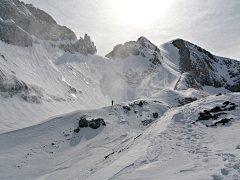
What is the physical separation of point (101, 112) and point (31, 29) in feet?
176

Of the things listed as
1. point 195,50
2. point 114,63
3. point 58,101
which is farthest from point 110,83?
point 195,50

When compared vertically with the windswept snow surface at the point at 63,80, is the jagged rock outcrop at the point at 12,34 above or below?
above

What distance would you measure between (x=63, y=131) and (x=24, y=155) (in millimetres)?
4933

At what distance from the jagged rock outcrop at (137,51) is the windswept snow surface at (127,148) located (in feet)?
171

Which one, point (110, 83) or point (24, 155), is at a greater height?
point (110, 83)

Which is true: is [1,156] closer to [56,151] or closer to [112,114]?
[56,151]

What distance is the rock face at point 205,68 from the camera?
207 ft

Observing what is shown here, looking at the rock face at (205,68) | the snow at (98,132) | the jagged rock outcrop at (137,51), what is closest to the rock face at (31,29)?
the snow at (98,132)

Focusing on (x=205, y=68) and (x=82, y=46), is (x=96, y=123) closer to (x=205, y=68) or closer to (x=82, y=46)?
(x=82, y=46)

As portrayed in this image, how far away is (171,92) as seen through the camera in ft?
123

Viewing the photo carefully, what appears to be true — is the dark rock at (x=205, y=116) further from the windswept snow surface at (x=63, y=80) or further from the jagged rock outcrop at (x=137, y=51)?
the jagged rock outcrop at (x=137, y=51)

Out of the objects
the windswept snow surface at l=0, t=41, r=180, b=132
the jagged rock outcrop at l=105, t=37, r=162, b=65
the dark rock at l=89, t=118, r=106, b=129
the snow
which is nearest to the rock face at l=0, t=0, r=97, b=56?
the windswept snow surface at l=0, t=41, r=180, b=132

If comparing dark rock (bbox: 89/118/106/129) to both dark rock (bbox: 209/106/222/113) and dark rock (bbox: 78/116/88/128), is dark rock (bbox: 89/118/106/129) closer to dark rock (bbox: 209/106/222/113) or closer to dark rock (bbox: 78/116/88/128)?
dark rock (bbox: 78/116/88/128)

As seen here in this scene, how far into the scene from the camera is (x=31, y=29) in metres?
55.6
